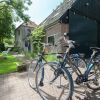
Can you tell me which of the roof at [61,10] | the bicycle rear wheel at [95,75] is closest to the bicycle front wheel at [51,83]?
the bicycle rear wheel at [95,75]

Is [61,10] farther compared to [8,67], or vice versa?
[61,10]

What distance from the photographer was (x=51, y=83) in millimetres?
4957

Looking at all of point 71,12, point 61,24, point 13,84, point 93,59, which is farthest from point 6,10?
point 93,59

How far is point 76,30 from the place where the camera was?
13.7m

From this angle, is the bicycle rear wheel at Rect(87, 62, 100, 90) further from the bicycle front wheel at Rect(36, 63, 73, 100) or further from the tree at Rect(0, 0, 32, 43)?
the tree at Rect(0, 0, 32, 43)

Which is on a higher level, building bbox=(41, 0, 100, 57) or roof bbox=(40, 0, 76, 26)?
roof bbox=(40, 0, 76, 26)

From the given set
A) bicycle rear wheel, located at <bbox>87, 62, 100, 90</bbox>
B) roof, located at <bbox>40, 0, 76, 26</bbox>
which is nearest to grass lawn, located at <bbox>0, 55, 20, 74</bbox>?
roof, located at <bbox>40, 0, 76, 26</bbox>

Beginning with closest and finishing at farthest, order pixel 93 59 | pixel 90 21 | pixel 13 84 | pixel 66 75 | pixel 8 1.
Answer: pixel 66 75 < pixel 93 59 < pixel 13 84 < pixel 90 21 < pixel 8 1

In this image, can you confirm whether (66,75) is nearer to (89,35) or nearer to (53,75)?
(53,75)

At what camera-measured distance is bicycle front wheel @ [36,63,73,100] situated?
15.5 feet

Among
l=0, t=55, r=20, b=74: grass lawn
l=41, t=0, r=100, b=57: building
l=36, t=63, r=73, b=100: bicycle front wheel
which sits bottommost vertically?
l=0, t=55, r=20, b=74: grass lawn

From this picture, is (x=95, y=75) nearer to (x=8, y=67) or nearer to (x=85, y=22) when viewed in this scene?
(x=8, y=67)

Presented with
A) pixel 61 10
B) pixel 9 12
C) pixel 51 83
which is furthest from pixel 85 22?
pixel 9 12

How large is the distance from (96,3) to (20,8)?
1926 cm
